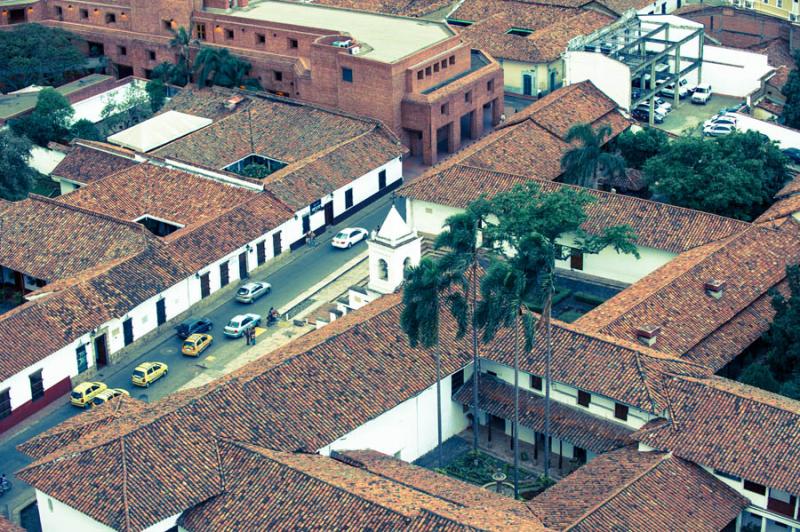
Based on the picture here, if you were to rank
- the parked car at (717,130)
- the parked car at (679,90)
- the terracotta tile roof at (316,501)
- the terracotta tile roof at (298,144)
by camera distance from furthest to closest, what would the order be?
the parked car at (679,90) → the parked car at (717,130) → the terracotta tile roof at (298,144) → the terracotta tile roof at (316,501)

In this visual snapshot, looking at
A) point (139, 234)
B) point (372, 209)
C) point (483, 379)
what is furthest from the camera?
point (372, 209)

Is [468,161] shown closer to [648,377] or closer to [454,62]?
[454,62]

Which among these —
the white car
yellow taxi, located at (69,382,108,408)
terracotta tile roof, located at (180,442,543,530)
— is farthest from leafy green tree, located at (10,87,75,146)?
terracotta tile roof, located at (180,442,543,530)

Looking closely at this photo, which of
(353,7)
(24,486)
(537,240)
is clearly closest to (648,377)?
(537,240)

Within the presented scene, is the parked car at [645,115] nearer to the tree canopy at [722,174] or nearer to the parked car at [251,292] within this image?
the tree canopy at [722,174]

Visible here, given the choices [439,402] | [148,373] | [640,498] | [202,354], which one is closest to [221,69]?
[202,354]

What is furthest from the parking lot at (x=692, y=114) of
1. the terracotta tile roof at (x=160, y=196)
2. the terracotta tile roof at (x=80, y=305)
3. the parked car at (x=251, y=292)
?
the terracotta tile roof at (x=80, y=305)

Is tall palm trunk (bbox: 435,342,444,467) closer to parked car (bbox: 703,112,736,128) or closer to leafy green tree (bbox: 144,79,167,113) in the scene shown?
parked car (bbox: 703,112,736,128)
